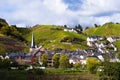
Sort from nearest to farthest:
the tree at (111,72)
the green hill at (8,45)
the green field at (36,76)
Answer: the tree at (111,72), the green field at (36,76), the green hill at (8,45)

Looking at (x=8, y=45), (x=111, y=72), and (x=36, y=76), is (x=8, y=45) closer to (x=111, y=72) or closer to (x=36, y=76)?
(x=36, y=76)

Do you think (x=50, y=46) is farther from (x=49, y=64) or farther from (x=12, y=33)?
(x=49, y=64)

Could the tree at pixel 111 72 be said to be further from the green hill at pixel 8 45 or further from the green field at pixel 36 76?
the green hill at pixel 8 45

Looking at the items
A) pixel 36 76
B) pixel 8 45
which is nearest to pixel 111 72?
pixel 36 76

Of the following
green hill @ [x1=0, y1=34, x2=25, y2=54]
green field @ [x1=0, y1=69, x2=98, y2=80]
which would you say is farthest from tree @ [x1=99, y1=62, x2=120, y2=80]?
green hill @ [x1=0, y1=34, x2=25, y2=54]

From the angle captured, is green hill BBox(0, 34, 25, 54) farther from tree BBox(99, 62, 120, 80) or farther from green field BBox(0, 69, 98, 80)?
tree BBox(99, 62, 120, 80)

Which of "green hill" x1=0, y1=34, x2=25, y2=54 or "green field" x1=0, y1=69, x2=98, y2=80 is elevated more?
"green hill" x1=0, y1=34, x2=25, y2=54

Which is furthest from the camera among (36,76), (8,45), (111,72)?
(8,45)

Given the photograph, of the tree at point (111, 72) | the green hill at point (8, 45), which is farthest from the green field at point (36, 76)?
the green hill at point (8, 45)

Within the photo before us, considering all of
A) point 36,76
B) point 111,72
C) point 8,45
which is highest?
point 8,45

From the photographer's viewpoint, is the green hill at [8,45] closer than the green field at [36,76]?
No

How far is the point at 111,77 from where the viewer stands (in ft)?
237

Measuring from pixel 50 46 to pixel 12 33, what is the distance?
23.4 metres

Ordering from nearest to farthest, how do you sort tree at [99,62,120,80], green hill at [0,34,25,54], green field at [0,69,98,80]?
tree at [99,62,120,80], green field at [0,69,98,80], green hill at [0,34,25,54]
